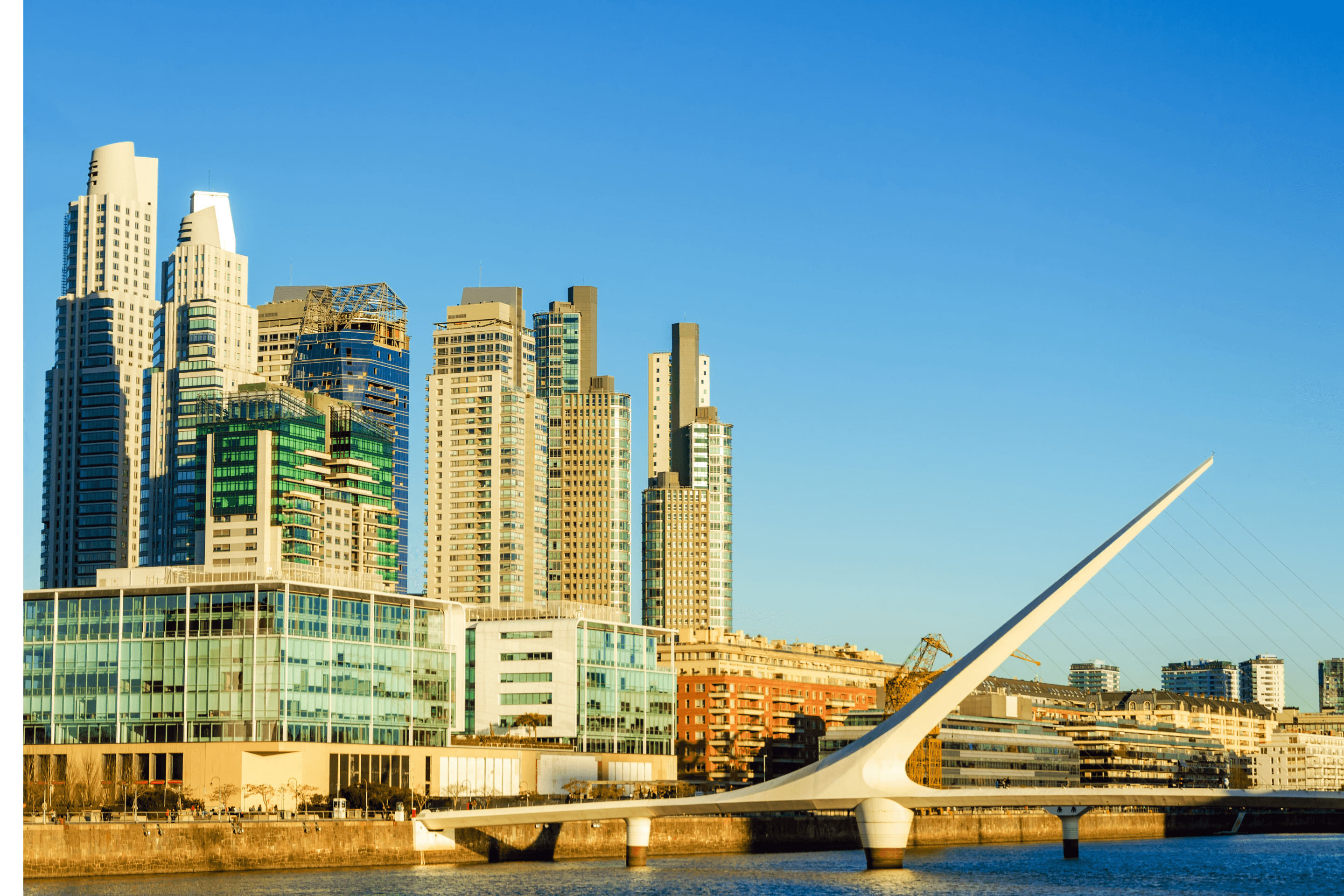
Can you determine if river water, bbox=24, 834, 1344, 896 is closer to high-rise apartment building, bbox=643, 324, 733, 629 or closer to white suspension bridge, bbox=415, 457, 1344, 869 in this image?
white suspension bridge, bbox=415, 457, 1344, 869

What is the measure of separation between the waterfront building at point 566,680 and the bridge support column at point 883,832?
32.7 m

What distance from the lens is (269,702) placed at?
66500 mm

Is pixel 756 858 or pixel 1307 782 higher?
pixel 756 858

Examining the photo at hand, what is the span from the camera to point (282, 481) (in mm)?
125000

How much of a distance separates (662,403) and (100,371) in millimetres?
64111

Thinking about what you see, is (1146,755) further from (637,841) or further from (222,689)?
(222,689)

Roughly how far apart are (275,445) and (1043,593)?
261 ft

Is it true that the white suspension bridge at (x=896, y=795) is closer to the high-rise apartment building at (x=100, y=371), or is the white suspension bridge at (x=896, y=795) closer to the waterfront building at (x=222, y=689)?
the waterfront building at (x=222, y=689)

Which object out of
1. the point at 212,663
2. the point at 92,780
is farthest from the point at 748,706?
the point at 92,780

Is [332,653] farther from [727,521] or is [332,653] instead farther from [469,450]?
[727,521]

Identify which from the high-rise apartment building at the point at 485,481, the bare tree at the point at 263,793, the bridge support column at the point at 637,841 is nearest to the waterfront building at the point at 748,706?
the high-rise apartment building at the point at 485,481

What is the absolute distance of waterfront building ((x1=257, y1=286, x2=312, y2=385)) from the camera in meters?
166

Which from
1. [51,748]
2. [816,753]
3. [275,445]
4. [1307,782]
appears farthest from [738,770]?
[1307,782]

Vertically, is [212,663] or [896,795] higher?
[212,663]
